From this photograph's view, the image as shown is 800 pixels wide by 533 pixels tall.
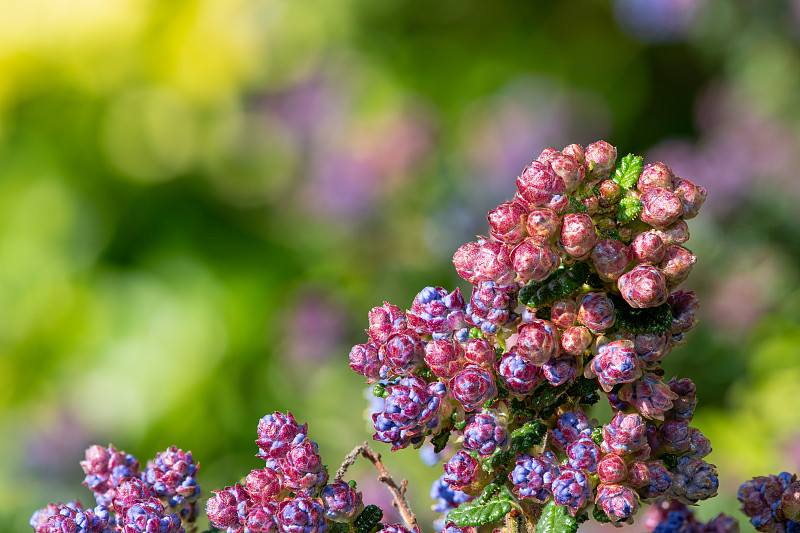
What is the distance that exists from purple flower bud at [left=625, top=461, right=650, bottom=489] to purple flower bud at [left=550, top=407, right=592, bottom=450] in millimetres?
50

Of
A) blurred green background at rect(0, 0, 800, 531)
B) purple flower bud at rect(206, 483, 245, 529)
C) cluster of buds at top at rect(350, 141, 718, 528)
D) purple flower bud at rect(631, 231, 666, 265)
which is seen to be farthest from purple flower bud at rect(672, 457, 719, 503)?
blurred green background at rect(0, 0, 800, 531)

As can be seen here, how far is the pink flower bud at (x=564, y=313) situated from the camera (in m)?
0.81

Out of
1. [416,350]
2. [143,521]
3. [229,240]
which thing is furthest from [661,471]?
[229,240]

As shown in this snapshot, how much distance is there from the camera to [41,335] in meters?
3.85

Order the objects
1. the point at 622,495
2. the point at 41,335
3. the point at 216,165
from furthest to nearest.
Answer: the point at 216,165 → the point at 41,335 → the point at 622,495

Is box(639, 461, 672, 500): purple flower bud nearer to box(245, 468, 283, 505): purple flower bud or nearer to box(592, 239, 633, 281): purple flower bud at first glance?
box(592, 239, 633, 281): purple flower bud

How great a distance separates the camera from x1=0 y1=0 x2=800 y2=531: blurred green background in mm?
2967

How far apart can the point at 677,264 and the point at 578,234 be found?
0.34ft

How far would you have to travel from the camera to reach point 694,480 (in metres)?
0.83

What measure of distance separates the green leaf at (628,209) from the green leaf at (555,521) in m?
0.29

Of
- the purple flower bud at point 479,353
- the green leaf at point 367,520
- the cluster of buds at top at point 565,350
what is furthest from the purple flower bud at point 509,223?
the green leaf at point 367,520

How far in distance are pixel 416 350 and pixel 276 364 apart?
9.21 ft

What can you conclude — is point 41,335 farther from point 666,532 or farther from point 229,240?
point 666,532

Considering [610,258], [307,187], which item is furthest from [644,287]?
[307,187]
